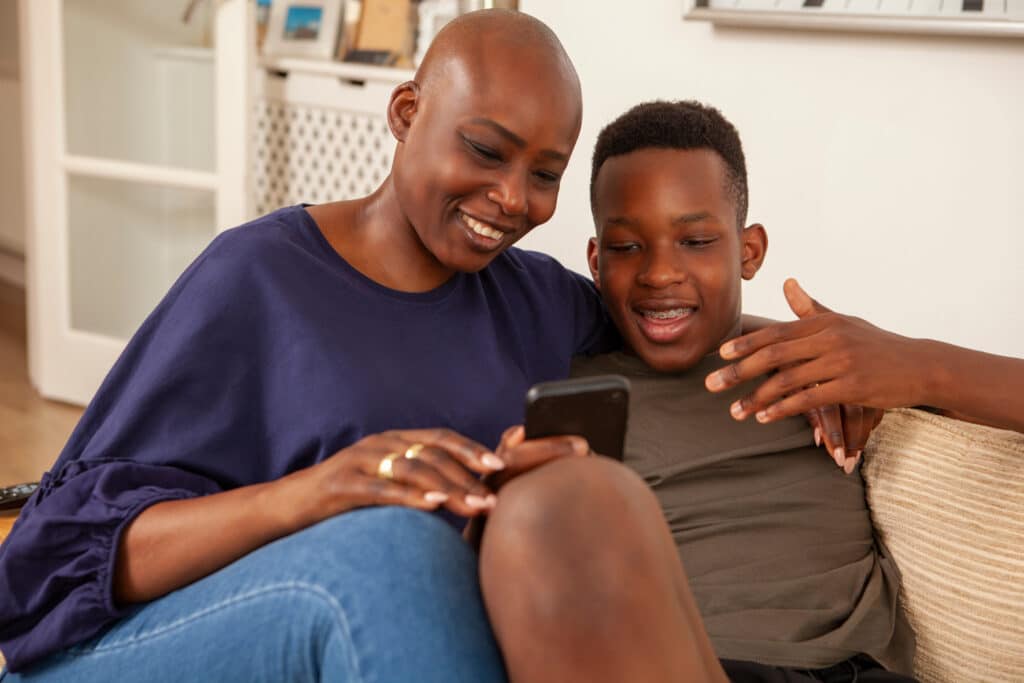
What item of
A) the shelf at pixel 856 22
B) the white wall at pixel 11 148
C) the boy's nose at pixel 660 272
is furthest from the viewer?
the white wall at pixel 11 148

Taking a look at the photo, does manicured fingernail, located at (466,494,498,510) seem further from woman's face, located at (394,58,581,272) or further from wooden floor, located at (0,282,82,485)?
wooden floor, located at (0,282,82,485)

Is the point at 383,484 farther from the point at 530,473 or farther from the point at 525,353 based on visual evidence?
the point at 525,353

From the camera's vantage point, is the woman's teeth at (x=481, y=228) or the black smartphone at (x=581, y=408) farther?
the woman's teeth at (x=481, y=228)

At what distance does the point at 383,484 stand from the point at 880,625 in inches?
29.1

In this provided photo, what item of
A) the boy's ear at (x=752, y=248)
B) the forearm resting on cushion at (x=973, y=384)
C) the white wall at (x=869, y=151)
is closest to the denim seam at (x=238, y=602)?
the forearm resting on cushion at (x=973, y=384)

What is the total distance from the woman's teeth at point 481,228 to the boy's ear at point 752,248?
499 millimetres

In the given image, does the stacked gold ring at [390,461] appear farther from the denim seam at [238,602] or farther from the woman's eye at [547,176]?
the woman's eye at [547,176]

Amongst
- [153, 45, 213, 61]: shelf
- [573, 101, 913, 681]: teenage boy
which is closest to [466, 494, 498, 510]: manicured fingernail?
[573, 101, 913, 681]: teenage boy

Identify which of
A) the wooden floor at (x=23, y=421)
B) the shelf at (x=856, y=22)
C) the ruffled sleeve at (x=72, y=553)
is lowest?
the wooden floor at (x=23, y=421)

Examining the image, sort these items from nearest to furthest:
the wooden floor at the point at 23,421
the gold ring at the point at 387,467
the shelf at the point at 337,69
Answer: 1. the gold ring at the point at 387,467
2. the wooden floor at the point at 23,421
3. the shelf at the point at 337,69

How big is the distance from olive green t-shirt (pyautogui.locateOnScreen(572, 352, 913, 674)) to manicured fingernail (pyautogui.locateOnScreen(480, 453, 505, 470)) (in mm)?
486

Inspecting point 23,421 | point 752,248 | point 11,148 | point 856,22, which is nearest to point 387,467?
point 752,248

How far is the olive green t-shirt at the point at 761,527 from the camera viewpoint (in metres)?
1.35

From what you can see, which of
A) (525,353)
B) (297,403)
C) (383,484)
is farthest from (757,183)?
(383,484)
